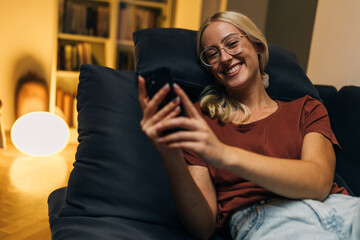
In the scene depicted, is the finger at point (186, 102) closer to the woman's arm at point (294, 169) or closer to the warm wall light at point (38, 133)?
the woman's arm at point (294, 169)

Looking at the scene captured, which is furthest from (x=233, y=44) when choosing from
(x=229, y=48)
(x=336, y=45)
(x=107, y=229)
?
(x=336, y=45)

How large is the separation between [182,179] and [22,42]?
10.2 ft

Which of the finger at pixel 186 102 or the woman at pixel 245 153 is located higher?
→ the finger at pixel 186 102

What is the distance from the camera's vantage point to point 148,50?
1290 mm

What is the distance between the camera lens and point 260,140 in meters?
1.04

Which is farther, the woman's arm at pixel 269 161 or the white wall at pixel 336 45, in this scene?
the white wall at pixel 336 45

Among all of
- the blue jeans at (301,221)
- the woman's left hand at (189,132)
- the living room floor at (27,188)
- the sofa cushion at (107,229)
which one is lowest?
the living room floor at (27,188)

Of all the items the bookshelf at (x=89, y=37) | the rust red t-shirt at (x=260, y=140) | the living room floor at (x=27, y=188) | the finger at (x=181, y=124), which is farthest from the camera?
the bookshelf at (x=89, y=37)

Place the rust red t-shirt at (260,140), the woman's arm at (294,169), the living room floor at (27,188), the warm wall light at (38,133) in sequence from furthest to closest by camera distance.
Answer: the warm wall light at (38,133)
the living room floor at (27,188)
the rust red t-shirt at (260,140)
the woman's arm at (294,169)

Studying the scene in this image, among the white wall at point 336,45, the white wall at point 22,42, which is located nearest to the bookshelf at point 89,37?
the white wall at point 22,42

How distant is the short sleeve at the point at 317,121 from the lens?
104cm

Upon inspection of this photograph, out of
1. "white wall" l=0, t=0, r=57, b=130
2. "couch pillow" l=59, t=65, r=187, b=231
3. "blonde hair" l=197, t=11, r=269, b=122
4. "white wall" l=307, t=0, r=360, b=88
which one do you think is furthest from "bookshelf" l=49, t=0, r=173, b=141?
"blonde hair" l=197, t=11, r=269, b=122

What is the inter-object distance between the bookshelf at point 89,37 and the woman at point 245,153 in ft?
7.84

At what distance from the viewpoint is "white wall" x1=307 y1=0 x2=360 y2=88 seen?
1.79 metres
